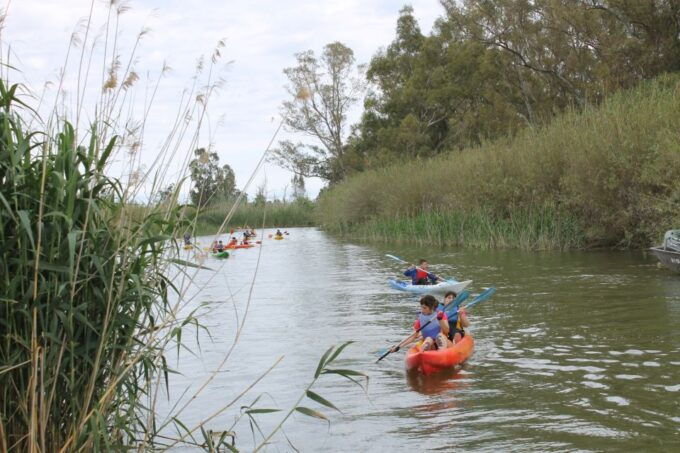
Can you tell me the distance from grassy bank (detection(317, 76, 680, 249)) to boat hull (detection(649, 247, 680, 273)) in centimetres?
202

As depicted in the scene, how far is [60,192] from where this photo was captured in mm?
4301

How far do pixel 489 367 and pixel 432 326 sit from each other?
0.88 meters

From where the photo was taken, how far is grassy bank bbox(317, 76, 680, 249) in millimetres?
21234

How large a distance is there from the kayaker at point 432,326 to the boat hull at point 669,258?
27.2 feet

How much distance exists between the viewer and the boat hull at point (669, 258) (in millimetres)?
16703

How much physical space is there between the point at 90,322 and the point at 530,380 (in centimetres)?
585

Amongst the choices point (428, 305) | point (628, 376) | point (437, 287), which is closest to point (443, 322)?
point (428, 305)

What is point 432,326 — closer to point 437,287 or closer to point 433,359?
point 433,359

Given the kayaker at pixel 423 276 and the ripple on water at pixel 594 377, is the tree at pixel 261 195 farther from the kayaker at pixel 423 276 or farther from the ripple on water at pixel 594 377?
the kayaker at pixel 423 276

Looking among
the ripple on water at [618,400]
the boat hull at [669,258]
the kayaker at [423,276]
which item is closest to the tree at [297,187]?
the kayaker at [423,276]

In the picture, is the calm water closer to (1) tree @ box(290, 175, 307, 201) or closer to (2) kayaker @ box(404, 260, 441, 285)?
(2) kayaker @ box(404, 260, 441, 285)

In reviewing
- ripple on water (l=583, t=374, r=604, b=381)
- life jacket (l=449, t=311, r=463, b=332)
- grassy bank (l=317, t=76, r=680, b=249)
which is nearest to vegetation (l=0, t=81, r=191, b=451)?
ripple on water (l=583, t=374, r=604, b=381)

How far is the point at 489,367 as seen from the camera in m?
9.91

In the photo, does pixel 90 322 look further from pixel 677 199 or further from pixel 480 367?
pixel 677 199
